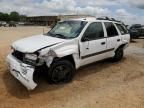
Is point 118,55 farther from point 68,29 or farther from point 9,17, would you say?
point 9,17

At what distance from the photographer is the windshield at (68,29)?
21.6ft

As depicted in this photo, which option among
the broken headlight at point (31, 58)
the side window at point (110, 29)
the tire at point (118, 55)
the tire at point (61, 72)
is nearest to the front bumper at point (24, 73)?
the broken headlight at point (31, 58)

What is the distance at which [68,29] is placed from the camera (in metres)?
6.89

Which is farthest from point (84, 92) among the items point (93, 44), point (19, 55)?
point (19, 55)

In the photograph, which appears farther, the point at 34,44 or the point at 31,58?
the point at 34,44

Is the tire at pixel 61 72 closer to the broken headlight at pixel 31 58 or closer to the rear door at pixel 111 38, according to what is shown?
the broken headlight at pixel 31 58

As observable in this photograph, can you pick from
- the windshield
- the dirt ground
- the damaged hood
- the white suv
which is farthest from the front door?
the damaged hood

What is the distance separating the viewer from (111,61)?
28.6 feet

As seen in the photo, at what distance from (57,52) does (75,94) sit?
114 cm

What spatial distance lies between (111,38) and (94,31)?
94 cm

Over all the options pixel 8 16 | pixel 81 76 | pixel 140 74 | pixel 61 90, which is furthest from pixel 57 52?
pixel 8 16

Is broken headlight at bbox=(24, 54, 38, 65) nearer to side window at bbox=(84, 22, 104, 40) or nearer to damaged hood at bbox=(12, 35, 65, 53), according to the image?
damaged hood at bbox=(12, 35, 65, 53)

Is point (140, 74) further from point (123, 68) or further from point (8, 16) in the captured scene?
point (8, 16)

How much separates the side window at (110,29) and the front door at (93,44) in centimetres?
39
